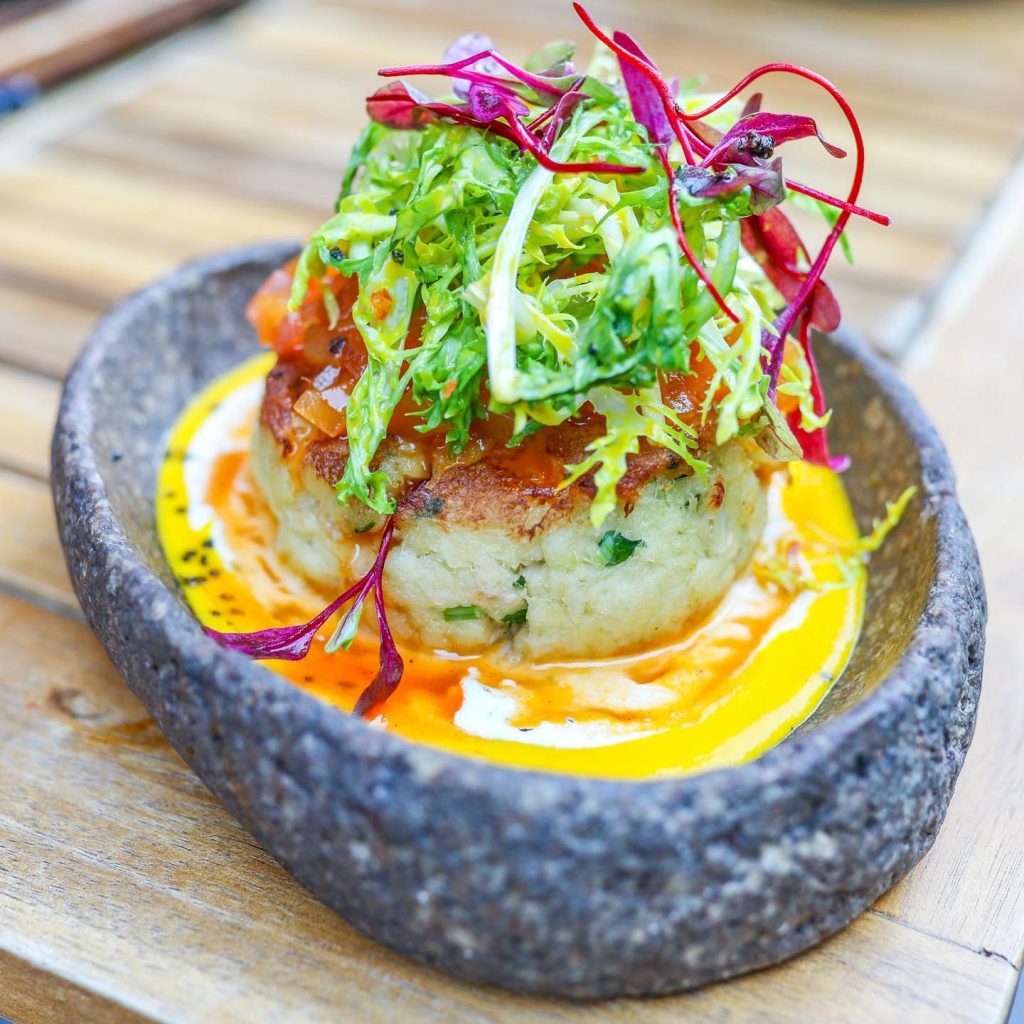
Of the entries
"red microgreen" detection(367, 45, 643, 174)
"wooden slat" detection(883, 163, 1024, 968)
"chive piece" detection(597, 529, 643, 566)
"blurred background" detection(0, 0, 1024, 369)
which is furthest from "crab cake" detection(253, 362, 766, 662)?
"blurred background" detection(0, 0, 1024, 369)

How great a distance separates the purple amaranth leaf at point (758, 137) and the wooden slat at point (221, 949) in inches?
51.2

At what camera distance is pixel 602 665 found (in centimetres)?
235

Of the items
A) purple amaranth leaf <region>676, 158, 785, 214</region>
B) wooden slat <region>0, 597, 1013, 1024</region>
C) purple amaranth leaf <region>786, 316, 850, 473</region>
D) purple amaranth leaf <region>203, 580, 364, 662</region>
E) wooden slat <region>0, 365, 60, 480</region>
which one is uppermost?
purple amaranth leaf <region>676, 158, 785, 214</region>

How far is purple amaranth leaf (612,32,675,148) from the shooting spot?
2219 mm

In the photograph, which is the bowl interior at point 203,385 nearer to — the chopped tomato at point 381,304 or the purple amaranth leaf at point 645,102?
the chopped tomato at point 381,304

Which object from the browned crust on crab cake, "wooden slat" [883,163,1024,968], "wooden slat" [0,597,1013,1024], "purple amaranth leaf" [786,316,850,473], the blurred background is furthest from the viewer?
the blurred background

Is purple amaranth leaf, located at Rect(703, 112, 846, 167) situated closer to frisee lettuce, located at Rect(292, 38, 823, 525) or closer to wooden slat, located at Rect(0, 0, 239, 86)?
frisee lettuce, located at Rect(292, 38, 823, 525)

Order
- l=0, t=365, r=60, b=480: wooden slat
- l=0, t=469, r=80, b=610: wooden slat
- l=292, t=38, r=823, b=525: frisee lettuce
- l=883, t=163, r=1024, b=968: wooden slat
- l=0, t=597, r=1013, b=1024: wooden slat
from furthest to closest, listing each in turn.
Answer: l=0, t=365, r=60, b=480: wooden slat, l=0, t=469, r=80, b=610: wooden slat, l=883, t=163, r=1024, b=968: wooden slat, l=292, t=38, r=823, b=525: frisee lettuce, l=0, t=597, r=1013, b=1024: wooden slat

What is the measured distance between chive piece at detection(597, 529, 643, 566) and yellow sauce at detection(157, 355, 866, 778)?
225 mm

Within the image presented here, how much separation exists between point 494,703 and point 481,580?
0.73ft

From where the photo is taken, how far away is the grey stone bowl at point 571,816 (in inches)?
67.3

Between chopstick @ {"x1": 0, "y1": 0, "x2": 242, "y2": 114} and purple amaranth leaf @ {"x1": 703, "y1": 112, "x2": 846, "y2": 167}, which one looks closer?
purple amaranth leaf @ {"x1": 703, "y1": 112, "x2": 846, "y2": 167}

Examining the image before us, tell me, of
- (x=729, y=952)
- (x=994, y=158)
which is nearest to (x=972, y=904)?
(x=729, y=952)

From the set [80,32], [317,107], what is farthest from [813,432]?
[80,32]
